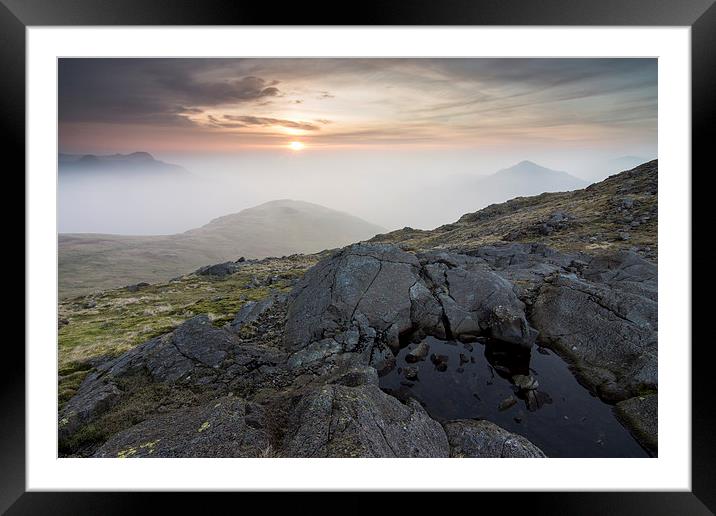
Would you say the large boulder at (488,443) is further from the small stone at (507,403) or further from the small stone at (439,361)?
the small stone at (439,361)

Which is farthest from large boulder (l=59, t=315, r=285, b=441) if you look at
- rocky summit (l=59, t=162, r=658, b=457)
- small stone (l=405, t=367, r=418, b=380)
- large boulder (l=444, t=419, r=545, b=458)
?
large boulder (l=444, t=419, r=545, b=458)

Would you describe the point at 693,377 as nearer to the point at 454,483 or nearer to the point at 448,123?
the point at 454,483

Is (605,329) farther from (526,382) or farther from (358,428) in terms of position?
(358,428)

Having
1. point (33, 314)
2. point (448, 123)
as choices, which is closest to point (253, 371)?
point (33, 314)

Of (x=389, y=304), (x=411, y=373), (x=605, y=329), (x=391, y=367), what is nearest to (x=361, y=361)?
(x=391, y=367)

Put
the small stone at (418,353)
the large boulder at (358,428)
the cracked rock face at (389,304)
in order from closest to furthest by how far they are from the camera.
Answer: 1. the large boulder at (358,428)
2. the small stone at (418,353)
3. the cracked rock face at (389,304)

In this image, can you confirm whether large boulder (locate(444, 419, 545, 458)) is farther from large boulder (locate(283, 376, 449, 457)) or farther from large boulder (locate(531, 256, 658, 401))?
large boulder (locate(531, 256, 658, 401))
